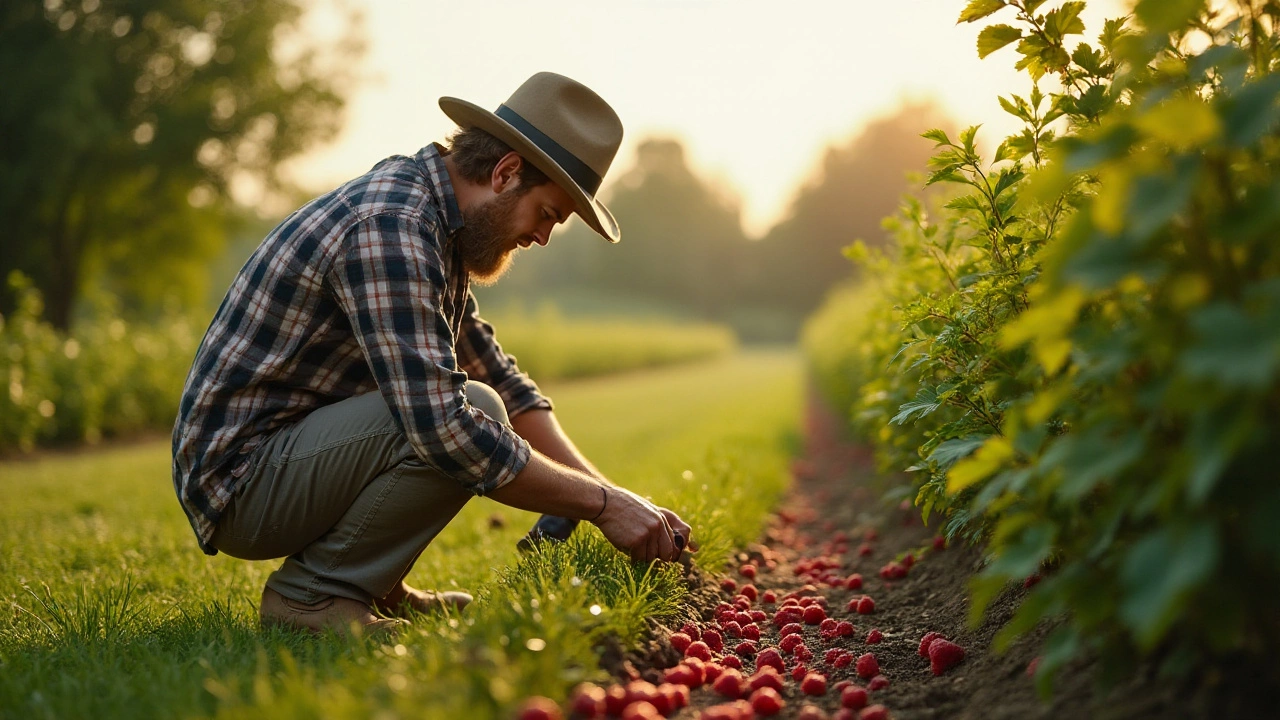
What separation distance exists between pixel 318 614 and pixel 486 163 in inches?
62.9

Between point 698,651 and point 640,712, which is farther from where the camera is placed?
point 698,651

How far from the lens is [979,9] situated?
2.29m

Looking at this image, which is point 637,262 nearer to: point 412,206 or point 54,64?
point 54,64

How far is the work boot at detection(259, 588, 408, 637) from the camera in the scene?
268 centimetres

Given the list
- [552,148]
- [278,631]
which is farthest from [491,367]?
[278,631]

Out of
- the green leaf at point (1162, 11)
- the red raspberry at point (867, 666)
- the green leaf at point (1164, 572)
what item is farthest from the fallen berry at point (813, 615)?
the green leaf at point (1162, 11)

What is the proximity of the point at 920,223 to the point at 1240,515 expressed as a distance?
209 centimetres

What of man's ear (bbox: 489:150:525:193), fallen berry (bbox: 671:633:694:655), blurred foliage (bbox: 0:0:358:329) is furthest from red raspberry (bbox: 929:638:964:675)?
blurred foliage (bbox: 0:0:358:329)

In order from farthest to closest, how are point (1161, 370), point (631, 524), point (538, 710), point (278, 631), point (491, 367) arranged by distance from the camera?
point (491, 367)
point (631, 524)
point (278, 631)
point (538, 710)
point (1161, 370)

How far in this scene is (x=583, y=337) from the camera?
25.8 m

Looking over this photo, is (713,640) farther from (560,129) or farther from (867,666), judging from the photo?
(560,129)

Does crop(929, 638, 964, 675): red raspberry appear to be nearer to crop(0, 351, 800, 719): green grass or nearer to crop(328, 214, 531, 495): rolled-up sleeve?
crop(0, 351, 800, 719): green grass

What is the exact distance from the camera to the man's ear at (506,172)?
2861 mm

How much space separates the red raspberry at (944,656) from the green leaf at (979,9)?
70.6 inches
